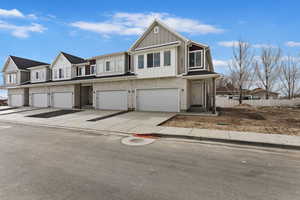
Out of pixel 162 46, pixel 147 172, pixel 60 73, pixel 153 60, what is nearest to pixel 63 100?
pixel 60 73

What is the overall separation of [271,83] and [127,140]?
30093mm

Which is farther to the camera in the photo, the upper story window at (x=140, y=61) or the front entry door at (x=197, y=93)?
the front entry door at (x=197, y=93)

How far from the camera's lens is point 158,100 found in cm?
1449

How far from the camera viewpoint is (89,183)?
3051 millimetres

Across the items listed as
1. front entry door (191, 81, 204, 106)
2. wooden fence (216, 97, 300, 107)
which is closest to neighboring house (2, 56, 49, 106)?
front entry door (191, 81, 204, 106)

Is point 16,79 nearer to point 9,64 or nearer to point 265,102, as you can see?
point 9,64

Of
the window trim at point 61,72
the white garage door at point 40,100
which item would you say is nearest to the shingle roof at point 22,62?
the white garage door at point 40,100

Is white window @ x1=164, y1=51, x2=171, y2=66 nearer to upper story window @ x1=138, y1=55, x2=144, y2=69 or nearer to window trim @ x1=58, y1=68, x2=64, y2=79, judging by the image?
upper story window @ x1=138, y1=55, x2=144, y2=69

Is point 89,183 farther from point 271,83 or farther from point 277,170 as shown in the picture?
point 271,83

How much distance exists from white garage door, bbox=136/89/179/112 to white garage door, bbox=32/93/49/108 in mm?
14418

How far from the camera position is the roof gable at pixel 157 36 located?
1395 cm

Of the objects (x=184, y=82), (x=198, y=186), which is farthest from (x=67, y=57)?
(x=198, y=186)

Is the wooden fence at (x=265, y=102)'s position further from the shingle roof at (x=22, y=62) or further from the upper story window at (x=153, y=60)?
the shingle roof at (x=22, y=62)

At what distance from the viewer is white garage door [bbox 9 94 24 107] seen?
2359cm
